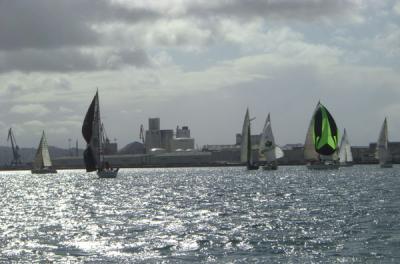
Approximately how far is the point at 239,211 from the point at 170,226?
444 inches

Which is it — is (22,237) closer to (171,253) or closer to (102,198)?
(171,253)

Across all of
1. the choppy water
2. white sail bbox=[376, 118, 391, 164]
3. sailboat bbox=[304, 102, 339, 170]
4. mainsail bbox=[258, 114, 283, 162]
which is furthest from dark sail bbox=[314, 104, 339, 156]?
the choppy water

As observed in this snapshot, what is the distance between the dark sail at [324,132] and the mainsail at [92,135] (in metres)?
39.7

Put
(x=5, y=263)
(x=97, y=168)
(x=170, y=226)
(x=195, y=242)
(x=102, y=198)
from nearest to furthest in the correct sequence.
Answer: (x=5, y=263)
(x=195, y=242)
(x=170, y=226)
(x=102, y=198)
(x=97, y=168)

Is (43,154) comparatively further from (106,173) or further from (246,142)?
(106,173)

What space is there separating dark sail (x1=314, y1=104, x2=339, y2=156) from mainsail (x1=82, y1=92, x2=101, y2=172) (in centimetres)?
3966

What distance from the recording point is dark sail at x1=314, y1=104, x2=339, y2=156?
141m

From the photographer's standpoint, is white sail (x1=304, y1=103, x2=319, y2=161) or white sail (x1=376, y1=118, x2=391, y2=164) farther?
white sail (x1=376, y1=118, x2=391, y2=164)

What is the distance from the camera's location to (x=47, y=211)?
60.2m

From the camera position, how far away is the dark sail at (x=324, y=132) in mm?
140750

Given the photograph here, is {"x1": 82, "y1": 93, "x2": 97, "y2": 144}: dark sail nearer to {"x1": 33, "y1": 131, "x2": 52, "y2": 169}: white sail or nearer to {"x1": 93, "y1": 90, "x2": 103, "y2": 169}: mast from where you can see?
{"x1": 93, "y1": 90, "x2": 103, "y2": 169}: mast

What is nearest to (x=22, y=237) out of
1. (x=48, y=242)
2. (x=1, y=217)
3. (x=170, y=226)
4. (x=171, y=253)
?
(x=48, y=242)

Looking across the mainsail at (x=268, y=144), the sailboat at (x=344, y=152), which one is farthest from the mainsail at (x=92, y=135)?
the sailboat at (x=344, y=152)

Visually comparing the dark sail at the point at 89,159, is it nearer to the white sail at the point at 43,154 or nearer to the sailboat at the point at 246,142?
the sailboat at the point at 246,142
